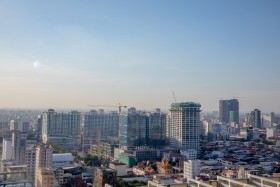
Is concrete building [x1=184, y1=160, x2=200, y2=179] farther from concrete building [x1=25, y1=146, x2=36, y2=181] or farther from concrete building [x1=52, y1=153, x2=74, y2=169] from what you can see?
concrete building [x1=25, y1=146, x2=36, y2=181]

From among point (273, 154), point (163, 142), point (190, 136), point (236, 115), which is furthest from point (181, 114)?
point (236, 115)

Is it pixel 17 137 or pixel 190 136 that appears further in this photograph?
pixel 190 136

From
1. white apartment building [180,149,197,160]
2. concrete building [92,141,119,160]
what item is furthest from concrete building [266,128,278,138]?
concrete building [92,141,119,160]

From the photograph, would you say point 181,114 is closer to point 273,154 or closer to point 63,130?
point 273,154

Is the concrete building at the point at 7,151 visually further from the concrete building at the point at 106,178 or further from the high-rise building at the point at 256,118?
the high-rise building at the point at 256,118

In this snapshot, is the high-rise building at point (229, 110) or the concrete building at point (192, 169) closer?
the concrete building at point (192, 169)

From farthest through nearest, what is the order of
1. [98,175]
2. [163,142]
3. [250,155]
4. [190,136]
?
[163,142] → [190,136] → [250,155] → [98,175]

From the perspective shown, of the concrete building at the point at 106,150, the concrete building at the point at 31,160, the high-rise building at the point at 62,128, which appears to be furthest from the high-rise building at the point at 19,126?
the concrete building at the point at 31,160

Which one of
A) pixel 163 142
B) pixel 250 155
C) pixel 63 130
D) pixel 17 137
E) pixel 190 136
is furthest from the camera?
pixel 63 130
